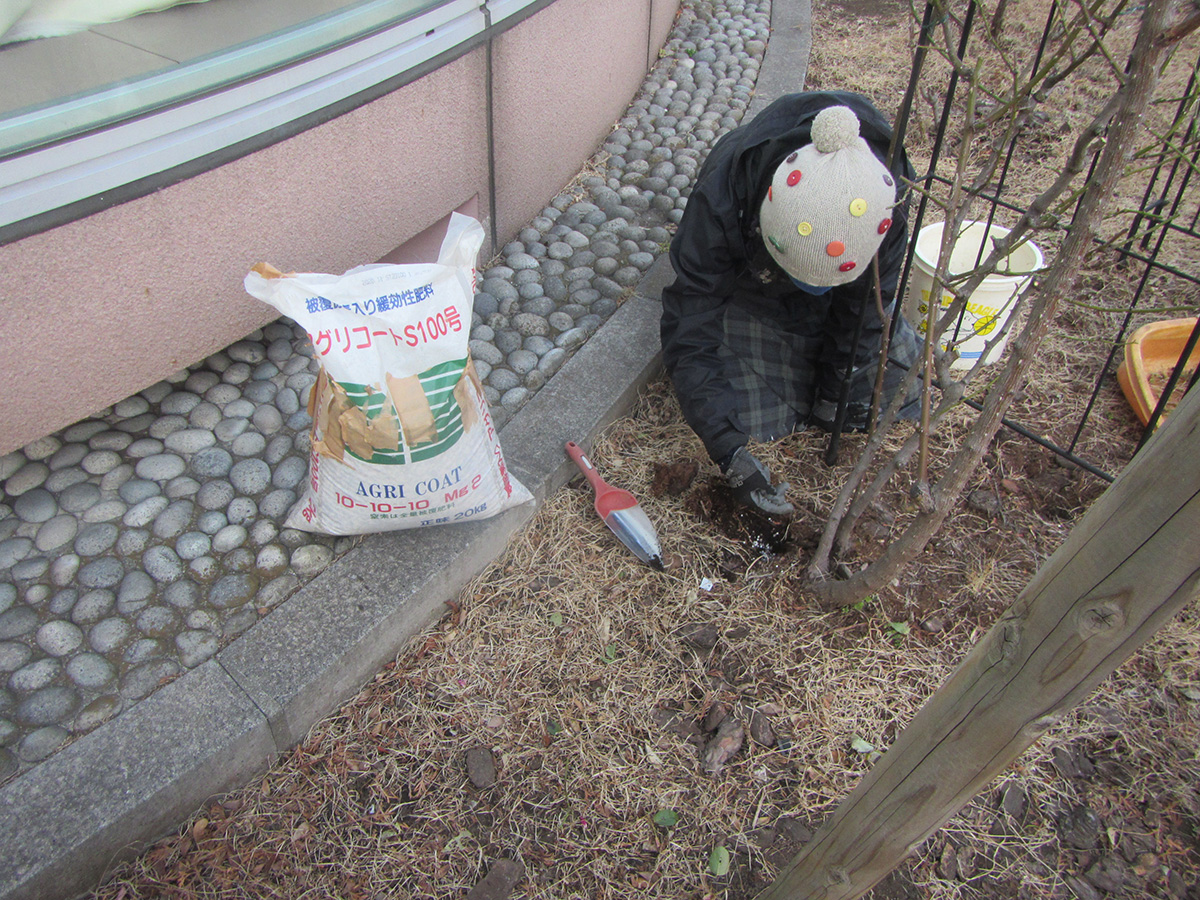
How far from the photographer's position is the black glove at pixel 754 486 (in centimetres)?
227

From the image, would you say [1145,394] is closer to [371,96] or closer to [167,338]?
[371,96]

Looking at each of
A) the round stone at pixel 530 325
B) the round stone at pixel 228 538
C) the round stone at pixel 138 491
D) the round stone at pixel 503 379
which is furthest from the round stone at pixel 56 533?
the round stone at pixel 530 325

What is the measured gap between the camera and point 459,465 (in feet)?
6.38

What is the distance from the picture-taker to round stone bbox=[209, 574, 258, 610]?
1.92m

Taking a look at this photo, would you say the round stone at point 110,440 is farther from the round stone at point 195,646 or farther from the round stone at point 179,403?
the round stone at point 195,646

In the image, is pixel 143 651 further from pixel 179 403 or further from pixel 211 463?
pixel 179 403

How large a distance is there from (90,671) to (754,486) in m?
1.60

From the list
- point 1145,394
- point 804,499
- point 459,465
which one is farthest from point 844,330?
point 459,465

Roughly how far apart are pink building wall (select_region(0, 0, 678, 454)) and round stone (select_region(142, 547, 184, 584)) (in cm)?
43

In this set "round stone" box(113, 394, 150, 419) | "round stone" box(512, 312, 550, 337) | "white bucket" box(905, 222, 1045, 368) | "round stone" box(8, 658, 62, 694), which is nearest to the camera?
"round stone" box(8, 658, 62, 694)

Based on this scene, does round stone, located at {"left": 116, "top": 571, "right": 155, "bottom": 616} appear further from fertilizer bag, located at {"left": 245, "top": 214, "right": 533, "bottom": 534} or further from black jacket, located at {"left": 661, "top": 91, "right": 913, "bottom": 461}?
black jacket, located at {"left": 661, "top": 91, "right": 913, "bottom": 461}

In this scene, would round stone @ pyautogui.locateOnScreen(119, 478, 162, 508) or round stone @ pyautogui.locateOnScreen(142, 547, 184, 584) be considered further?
round stone @ pyautogui.locateOnScreen(119, 478, 162, 508)

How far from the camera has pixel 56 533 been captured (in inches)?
78.5

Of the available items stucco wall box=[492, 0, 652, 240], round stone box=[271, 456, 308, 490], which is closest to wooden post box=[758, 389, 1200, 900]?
round stone box=[271, 456, 308, 490]
